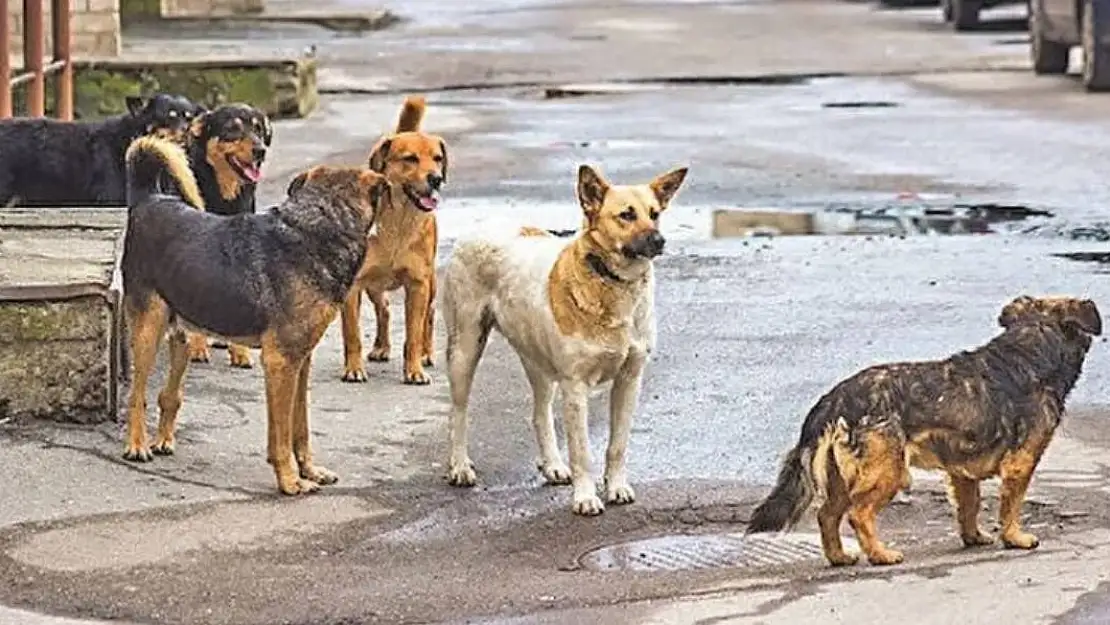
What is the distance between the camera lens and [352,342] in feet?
32.5

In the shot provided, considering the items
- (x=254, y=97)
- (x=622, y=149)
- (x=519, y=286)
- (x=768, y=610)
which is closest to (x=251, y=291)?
(x=519, y=286)

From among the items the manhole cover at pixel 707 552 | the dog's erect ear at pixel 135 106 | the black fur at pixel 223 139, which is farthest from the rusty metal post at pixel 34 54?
the manhole cover at pixel 707 552

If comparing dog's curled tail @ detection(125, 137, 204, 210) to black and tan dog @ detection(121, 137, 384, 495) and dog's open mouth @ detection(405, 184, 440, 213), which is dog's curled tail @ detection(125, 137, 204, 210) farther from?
dog's open mouth @ detection(405, 184, 440, 213)

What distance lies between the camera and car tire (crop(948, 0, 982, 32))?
32250mm

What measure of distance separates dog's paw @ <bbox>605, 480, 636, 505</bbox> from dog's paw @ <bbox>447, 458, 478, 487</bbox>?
1.65 feet

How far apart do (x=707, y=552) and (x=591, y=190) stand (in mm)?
1168

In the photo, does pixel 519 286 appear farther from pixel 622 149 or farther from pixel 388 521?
pixel 622 149

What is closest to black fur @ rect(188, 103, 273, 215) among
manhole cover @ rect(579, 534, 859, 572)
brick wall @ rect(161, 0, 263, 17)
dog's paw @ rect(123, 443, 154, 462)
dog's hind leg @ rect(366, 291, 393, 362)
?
dog's hind leg @ rect(366, 291, 393, 362)

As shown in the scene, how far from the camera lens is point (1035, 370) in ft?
23.6

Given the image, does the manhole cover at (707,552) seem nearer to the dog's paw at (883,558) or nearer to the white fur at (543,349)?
the dog's paw at (883,558)

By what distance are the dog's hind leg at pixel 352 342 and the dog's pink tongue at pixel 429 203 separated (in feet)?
1.68

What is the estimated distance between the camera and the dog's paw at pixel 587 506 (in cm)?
783

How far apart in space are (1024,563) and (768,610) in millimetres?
848

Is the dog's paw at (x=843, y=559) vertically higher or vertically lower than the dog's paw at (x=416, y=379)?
higher
